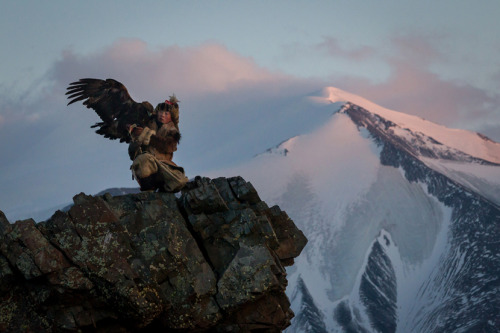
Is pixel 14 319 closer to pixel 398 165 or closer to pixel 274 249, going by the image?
pixel 274 249

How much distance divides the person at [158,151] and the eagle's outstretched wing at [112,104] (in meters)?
0.70

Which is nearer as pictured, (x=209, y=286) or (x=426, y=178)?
(x=209, y=286)

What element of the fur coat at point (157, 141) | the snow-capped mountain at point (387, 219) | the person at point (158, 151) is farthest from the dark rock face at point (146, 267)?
the snow-capped mountain at point (387, 219)

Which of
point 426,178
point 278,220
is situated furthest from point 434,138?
point 278,220

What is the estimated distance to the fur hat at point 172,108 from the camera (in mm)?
29359

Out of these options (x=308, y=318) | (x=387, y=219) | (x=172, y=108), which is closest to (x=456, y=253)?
(x=387, y=219)

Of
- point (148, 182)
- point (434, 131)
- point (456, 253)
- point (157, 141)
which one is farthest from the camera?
point (434, 131)

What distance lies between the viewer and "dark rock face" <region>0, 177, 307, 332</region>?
75.4 ft

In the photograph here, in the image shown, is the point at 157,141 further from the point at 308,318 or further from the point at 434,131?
the point at 434,131

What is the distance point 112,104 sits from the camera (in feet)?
98.2

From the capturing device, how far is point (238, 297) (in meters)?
24.5

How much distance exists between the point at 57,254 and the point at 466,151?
159 meters

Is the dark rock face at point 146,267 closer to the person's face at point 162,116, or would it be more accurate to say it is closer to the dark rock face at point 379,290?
the person's face at point 162,116

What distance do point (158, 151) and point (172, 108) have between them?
2006 millimetres
